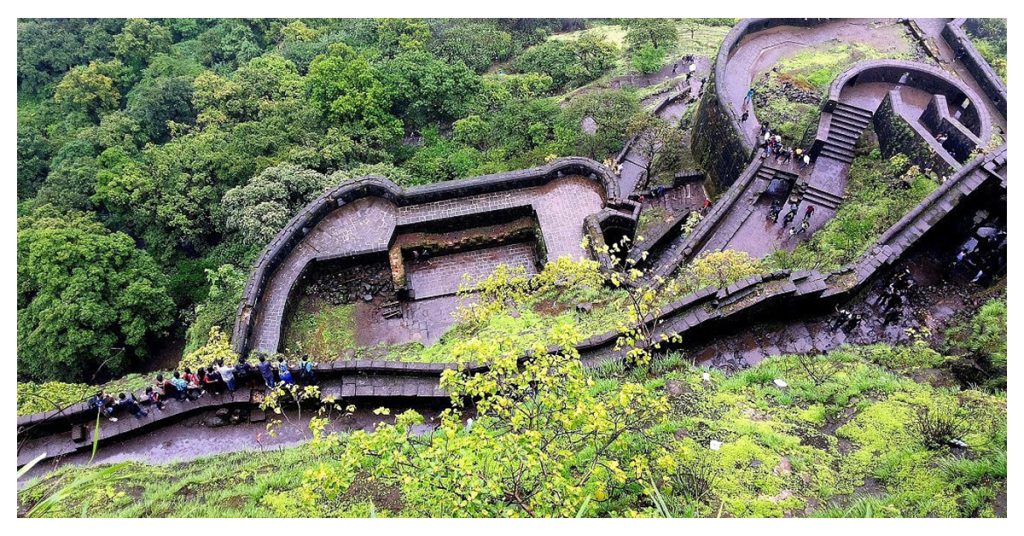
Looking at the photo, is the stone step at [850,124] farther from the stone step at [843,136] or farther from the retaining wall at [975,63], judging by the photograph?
the retaining wall at [975,63]

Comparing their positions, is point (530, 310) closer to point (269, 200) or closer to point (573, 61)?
point (269, 200)

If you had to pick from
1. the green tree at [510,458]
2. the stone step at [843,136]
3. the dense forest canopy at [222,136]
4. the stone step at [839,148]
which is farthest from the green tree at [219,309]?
the stone step at [843,136]

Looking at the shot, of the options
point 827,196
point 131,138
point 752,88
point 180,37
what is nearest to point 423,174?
point 752,88

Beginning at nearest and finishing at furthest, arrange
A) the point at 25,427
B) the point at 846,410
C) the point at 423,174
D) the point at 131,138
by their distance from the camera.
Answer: the point at 846,410 → the point at 25,427 → the point at 423,174 → the point at 131,138

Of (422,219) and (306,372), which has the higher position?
(422,219)

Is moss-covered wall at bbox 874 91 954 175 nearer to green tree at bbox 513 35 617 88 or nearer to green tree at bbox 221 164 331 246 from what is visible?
green tree at bbox 513 35 617 88

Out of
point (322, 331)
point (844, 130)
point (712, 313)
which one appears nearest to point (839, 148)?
point (844, 130)

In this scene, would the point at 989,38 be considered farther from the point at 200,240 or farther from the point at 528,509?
the point at 200,240

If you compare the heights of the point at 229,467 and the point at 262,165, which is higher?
the point at 262,165
